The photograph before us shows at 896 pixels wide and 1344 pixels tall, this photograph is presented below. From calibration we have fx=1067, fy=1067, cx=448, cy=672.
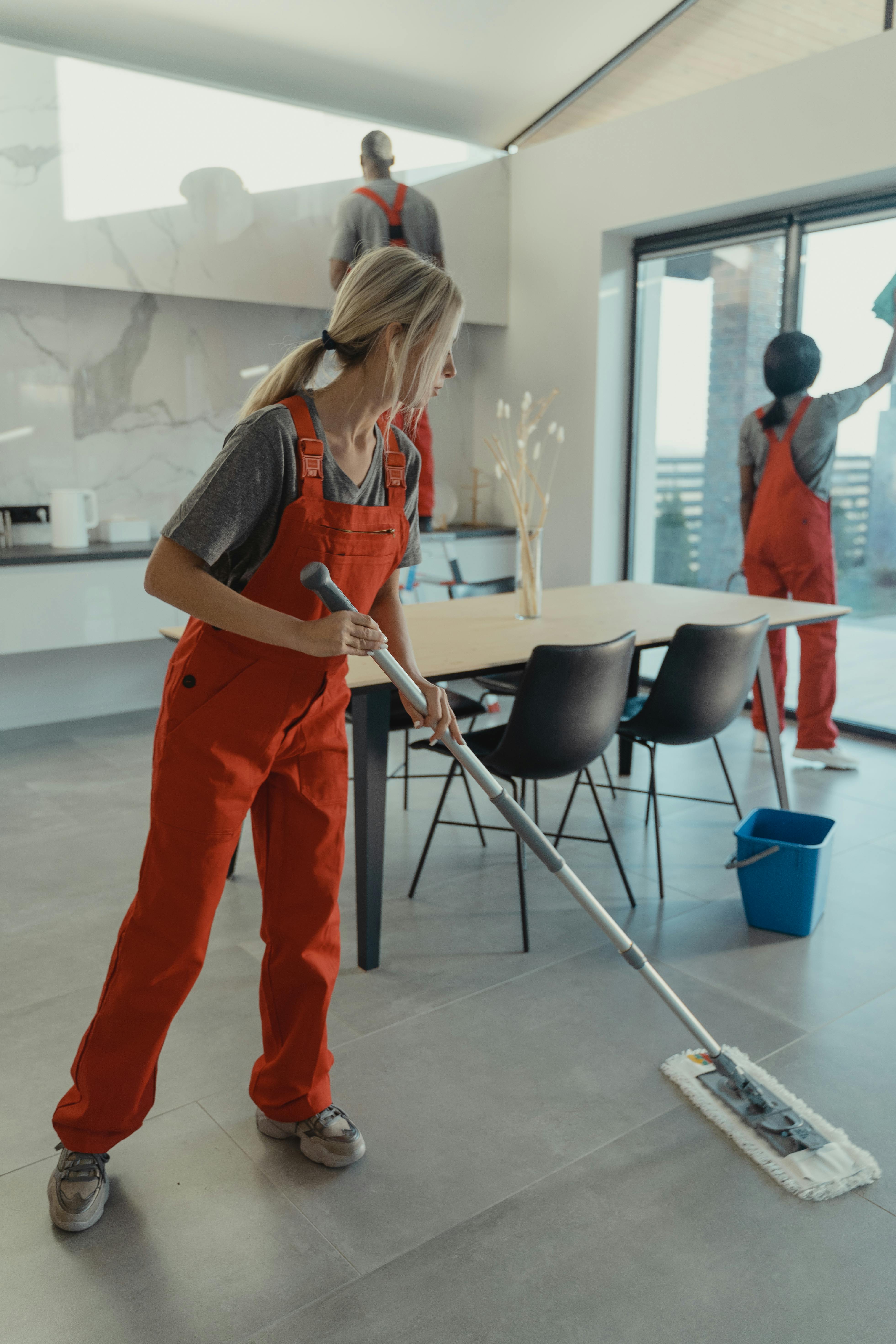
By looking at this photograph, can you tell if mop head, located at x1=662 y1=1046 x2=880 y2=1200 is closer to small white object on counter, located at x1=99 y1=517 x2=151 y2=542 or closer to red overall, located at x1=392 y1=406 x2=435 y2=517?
red overall, located at x1=392 y1=406 x2=435 y2=517

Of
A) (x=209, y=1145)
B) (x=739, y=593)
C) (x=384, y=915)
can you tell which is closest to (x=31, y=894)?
(x=384, y=915)

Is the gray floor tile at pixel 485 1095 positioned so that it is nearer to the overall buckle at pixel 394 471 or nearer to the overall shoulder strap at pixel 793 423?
the overall buckle at pixel 394 471

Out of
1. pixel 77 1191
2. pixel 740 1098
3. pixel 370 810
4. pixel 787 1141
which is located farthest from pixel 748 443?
pixel 77 1191

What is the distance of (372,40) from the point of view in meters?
4.66

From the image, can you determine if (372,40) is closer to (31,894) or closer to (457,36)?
(457,36)

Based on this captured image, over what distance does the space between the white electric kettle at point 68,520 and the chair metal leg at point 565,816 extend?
251cm

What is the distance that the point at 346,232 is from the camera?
4805 mm

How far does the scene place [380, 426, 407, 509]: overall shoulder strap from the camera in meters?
1.72

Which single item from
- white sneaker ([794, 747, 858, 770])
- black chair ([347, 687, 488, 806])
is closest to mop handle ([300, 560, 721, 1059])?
black chair ([347, 687, 488, 806])

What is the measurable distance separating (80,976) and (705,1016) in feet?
4.80

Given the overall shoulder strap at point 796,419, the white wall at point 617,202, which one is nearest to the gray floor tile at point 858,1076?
the overall shoulder strap at point 796,419

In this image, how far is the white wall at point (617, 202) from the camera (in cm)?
421

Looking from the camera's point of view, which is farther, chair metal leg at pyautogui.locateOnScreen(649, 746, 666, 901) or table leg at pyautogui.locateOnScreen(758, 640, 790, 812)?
table leg at pyautogui.locateOnScreen(758, 640, 790, 812)

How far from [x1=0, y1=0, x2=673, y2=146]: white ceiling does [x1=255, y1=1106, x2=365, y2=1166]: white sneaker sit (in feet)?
13.8
